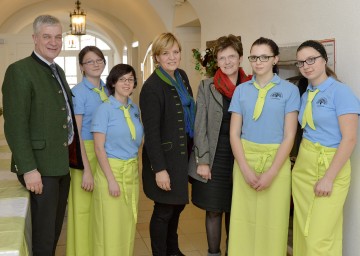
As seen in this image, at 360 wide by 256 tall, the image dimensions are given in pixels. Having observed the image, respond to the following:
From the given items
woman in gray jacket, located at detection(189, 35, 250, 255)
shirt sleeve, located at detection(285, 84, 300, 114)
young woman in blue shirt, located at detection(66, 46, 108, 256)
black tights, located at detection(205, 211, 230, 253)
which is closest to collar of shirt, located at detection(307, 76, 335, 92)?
shirt sleeve, located at detection(285, 84, 300, 114)

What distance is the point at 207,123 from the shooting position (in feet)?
9.95

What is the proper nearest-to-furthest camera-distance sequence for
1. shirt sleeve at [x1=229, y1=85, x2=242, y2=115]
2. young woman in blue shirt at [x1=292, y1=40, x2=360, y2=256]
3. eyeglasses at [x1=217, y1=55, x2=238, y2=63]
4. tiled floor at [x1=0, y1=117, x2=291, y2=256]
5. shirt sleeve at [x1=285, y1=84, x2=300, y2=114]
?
1. young woman in blue shirt at [x1=292, y1=40, x2=360, y2=256]
2. shirt sleeve at [x1=285, y1=84, x2=300, y2=114]
3. shirt sleeve at [x1=229, y1=85, x2=242, y2=115]
4. eyeglasses at [x1=217, y1=55, x2=238, y2=63]
5. tiled floor at [x1=0, y1=117, x2=291, y2=256]

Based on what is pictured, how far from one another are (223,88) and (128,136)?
2.26ft

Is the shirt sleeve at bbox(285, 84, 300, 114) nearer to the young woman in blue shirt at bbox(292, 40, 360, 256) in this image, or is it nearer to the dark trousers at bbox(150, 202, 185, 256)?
the young woman in blue shirt at bbox(292, 40, 360, 256)

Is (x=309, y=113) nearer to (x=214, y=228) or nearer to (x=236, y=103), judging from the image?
(x=236, y=103)

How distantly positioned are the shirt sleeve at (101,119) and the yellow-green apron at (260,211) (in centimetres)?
86

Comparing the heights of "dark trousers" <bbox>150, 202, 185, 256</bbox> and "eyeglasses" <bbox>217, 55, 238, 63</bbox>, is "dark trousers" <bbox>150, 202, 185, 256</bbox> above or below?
below

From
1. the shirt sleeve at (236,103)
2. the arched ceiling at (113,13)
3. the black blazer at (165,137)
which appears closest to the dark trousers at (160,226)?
the black blazer at (165,137)

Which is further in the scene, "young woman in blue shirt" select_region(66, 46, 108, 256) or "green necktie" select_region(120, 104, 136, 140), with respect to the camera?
"young woman in blue shirt" select_region(66, 46, 108, 256)

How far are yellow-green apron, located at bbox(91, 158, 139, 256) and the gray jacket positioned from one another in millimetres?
445

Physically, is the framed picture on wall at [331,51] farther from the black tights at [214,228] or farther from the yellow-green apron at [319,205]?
the black tights at [214,228]

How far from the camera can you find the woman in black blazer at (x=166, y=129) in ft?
9.80

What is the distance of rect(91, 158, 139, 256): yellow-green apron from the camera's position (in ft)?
9.75

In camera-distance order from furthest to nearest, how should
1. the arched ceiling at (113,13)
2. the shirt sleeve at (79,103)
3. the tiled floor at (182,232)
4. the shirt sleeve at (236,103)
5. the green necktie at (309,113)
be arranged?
the arched ceiling at (113,13) → the tiled floor at (182,232) → the shirt sleeve at (79,103) → the shirt sleeve at (236,103) → the green necktie at (309,113)
